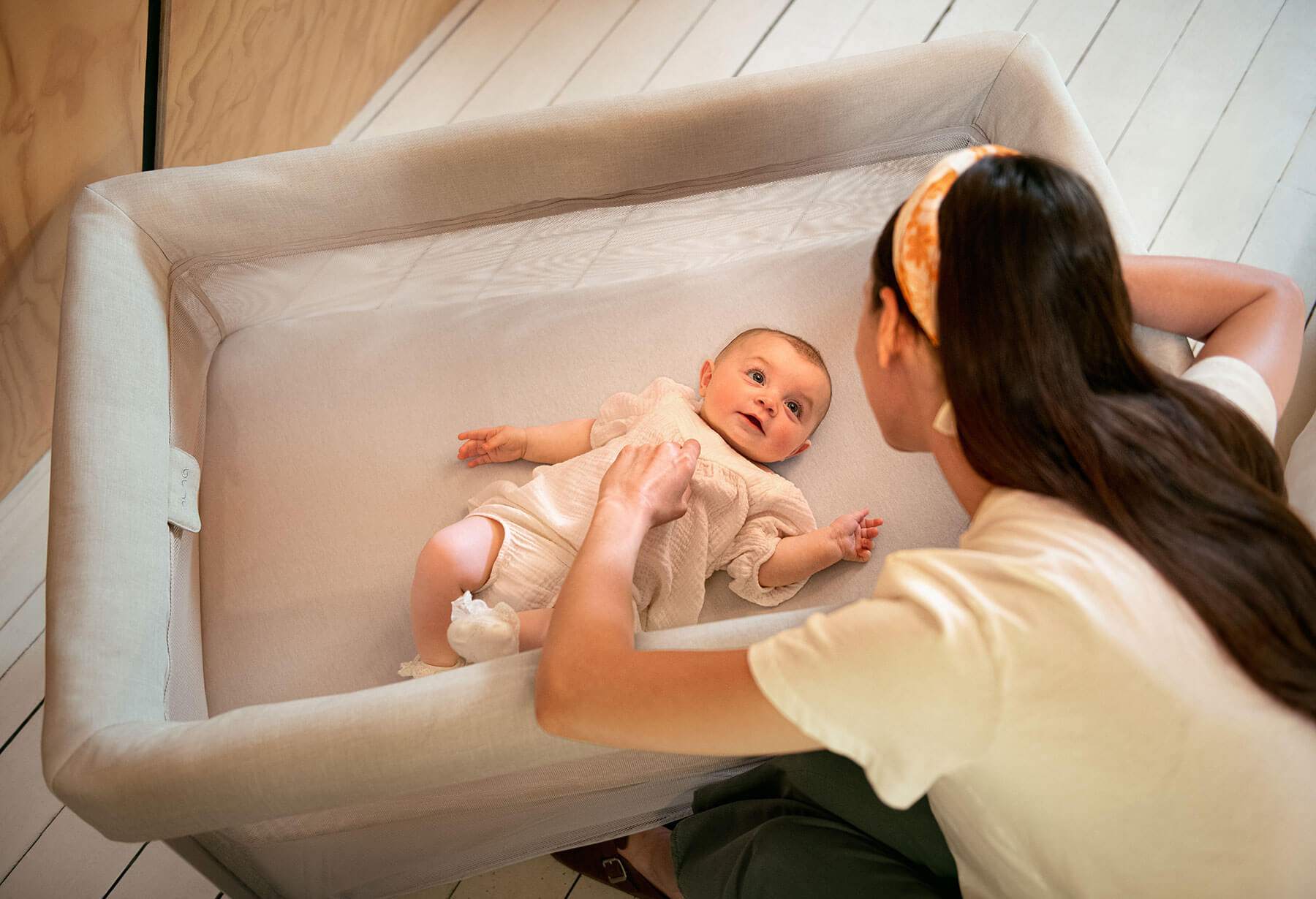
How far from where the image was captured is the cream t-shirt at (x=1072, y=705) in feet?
1.85

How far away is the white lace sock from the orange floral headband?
1.81 feet

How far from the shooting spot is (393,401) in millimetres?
1325

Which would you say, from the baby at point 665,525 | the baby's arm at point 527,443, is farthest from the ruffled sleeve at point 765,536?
the baby's arm at point 527,443

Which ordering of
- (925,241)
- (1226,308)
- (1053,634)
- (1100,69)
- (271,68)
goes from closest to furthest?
1. (1053,634)
2. (925,241)
3. (1226,308)
4. (271,68)
5. (1100,69)

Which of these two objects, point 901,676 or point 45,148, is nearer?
point 901,676

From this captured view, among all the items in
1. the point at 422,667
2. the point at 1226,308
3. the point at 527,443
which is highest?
the point at 1226,308

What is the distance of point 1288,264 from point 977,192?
1619 mm

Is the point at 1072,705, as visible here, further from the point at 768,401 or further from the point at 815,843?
the point at 768,401

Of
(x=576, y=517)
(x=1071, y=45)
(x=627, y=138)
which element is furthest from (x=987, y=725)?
(x=1071, y=45)

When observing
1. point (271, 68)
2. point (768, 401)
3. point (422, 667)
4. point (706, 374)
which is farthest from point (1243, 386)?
point (271, 68)

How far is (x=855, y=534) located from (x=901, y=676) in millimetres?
570

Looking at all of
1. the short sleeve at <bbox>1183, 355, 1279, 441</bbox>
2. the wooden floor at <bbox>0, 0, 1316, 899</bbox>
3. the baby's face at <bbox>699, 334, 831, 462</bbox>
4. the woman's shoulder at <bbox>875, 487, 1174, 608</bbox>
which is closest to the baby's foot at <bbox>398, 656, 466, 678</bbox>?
the baby's face at <bbox>699, 334, 831, 462</bbox>

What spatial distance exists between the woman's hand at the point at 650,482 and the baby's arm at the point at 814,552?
0.18 metres

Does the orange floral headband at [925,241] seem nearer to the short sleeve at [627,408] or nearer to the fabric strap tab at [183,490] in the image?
the short sleeve at [627,408]
